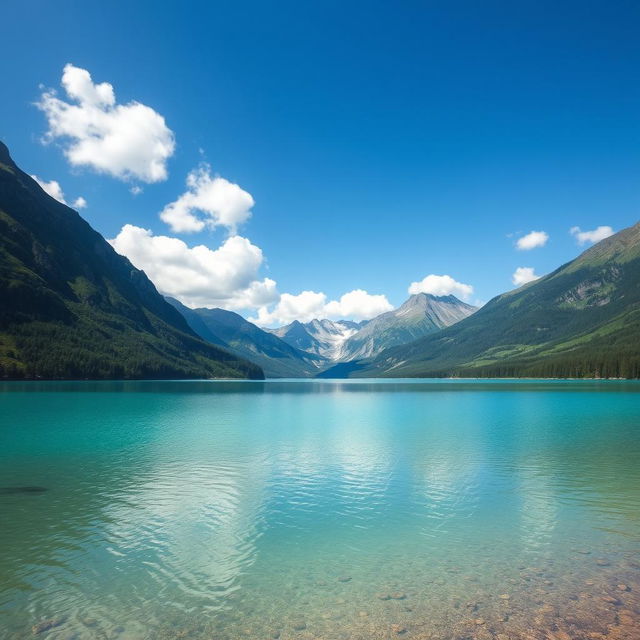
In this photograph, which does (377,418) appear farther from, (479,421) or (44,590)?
(44,590)

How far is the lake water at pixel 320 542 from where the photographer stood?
14.8 meters

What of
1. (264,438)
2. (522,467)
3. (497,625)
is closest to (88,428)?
(264,438)

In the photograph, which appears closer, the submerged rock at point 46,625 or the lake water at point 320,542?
the submerged rock at point 46,625

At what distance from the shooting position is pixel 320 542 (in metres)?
22.3

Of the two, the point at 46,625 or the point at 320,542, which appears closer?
the point at 46,625

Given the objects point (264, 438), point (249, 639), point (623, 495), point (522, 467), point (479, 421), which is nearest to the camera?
point (249, 639)

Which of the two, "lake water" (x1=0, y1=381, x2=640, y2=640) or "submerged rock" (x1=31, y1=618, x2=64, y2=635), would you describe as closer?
"submerged rock" (x1=31, y1=618, x2=64, y2=635)

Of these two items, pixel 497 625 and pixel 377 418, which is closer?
pixel 497 625

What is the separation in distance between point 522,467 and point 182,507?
2928 cm

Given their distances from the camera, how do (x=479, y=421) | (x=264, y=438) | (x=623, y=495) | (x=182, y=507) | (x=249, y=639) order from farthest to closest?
(x=479, y=421) → (x=264, y=438) → (x=623, y=495) → (x=182, y=507) → (x=249, y=639)

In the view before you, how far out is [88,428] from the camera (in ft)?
213

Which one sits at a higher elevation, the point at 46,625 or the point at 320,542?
the point at 46,625

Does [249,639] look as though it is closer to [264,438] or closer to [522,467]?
[522,467]

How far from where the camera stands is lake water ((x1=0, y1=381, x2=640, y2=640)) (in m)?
14.8
